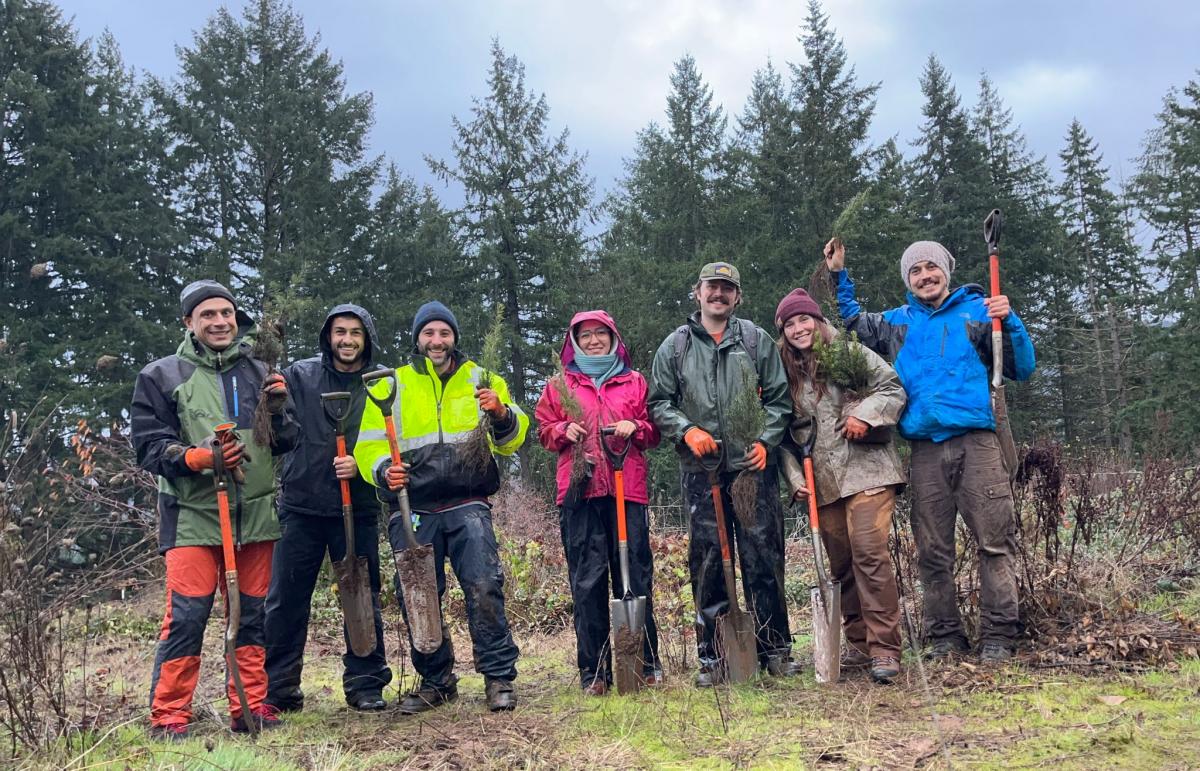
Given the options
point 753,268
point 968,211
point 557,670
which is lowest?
point 557,670

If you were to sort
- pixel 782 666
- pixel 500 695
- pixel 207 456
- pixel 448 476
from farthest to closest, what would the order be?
pixel 782 666 < pixel 448 476 < pixel 500 695 < pixel 207 456

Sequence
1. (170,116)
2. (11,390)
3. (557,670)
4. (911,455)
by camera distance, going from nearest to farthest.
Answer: (911,455)
(557,670)
(11,390)
(170,116)

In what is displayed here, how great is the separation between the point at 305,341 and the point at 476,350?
534 centimetres

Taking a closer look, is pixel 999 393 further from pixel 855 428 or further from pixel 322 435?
pixel 322 435

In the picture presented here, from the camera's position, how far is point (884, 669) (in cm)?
491

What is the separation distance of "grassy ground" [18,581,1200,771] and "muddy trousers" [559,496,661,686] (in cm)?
25

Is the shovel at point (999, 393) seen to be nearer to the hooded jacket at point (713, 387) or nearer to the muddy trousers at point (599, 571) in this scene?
the hooded jacket at point (713, 387)

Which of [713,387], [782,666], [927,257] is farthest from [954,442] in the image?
[782,666]

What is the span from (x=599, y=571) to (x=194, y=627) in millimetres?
2258

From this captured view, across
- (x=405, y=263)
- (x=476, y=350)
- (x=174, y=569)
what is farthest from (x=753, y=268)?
(x=174, y=569)

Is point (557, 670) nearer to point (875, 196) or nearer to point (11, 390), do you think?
point (11, 390)

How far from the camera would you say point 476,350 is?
25062mm

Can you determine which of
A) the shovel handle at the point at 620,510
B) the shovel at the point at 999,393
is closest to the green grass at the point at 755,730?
the shovel handle at the point at 620,510

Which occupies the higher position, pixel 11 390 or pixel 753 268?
pixel 753 268
